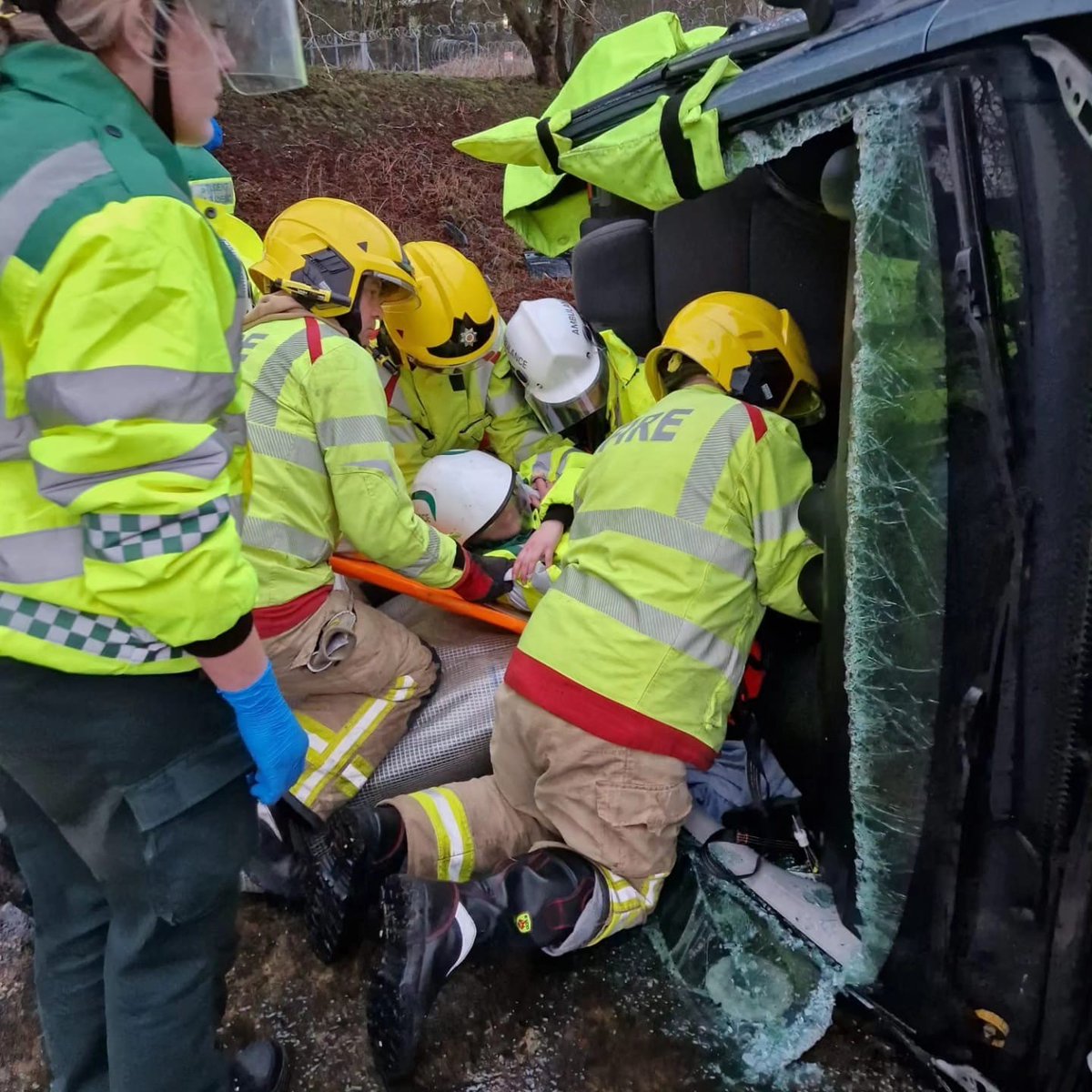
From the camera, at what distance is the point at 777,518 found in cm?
206

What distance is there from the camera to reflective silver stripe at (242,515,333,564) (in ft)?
7.95

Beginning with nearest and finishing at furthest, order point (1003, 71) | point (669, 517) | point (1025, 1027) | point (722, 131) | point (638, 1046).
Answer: point (1003, 71) → point (1025, 1027) → point (722, 131) → point (638, 1046) → point (669, 517)

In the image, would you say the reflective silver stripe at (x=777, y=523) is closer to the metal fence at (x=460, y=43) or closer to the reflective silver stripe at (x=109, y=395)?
the reflective silver stripe at (x=109, y=395)

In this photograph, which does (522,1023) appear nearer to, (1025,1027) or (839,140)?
(1025,1027)

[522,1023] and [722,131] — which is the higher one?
[722,131]

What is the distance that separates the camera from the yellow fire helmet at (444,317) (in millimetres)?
3514

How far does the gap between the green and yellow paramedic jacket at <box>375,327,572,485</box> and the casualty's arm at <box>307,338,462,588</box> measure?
53.8 inches

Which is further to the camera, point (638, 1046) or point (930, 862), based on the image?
point (638, 1046)

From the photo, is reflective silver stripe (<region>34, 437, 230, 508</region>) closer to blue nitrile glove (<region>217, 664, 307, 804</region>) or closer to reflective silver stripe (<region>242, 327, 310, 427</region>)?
blue nitrile glove (<region>217, 664, 307, 804</region>)

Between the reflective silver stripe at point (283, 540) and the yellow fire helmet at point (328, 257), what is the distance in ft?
1.91

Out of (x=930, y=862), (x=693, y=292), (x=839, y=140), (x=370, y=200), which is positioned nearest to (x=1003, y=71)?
(x=839, y=140)

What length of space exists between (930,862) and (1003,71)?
1.17 metres

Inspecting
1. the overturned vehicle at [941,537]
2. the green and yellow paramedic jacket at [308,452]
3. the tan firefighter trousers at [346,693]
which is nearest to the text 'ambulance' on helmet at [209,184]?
the green and yellow paramedic jacket at [308,452]

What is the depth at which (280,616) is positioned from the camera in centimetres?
248
